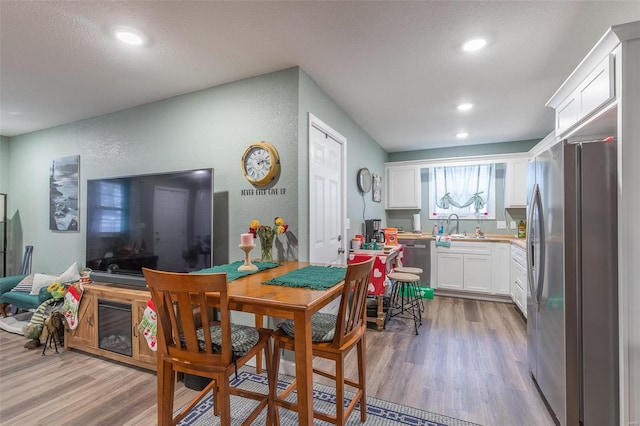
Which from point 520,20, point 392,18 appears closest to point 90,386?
point 392,18

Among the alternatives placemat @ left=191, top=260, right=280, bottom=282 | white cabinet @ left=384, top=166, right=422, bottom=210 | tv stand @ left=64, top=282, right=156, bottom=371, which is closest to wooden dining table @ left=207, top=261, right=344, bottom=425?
placemat @ left=191, top=260, right=280, bottom=282

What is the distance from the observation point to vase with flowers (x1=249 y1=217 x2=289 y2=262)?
2.34 m

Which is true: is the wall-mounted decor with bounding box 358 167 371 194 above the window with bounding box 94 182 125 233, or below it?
above

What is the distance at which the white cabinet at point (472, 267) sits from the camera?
4367mm

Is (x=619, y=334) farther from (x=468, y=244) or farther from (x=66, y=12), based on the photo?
(x=66, y=12)

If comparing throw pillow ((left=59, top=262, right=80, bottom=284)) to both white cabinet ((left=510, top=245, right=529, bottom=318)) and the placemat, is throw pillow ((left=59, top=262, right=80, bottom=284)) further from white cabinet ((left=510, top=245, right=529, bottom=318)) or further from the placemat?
white cabinet ((left=510, top=245, right=529, bottom=318))

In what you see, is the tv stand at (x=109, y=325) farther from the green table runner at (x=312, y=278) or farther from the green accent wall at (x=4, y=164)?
the green accent wall at (x=4, y=164)

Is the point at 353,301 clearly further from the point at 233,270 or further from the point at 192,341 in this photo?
the point at 233,270

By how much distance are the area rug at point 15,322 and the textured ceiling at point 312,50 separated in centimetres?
247

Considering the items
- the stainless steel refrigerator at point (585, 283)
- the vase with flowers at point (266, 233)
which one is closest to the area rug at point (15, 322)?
the vase with flowers at point (266, 233)

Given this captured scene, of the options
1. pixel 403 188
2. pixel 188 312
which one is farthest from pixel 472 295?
pixel 188 312

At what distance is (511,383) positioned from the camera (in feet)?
7.34

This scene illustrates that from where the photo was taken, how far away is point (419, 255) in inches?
192

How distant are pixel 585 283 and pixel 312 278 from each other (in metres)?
1.51
